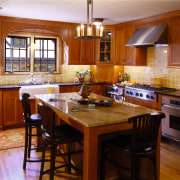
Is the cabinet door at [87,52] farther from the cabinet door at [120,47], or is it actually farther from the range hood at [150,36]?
the range hood at [150,36]

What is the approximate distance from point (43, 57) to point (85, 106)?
360 cm

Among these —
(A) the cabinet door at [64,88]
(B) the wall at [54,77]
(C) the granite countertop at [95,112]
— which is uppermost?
(B) the wall at [54,77]

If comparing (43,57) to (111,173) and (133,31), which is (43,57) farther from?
(111,173)

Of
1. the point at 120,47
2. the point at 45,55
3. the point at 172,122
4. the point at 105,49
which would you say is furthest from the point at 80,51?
the point at 172,122

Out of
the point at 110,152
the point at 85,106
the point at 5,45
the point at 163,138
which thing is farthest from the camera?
the point at 5,45

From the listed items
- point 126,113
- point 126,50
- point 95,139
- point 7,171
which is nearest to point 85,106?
point 126,113

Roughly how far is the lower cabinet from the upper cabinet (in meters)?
2.91

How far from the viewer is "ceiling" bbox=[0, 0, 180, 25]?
434cm

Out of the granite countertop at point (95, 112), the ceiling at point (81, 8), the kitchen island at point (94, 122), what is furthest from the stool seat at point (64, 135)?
the ceiling at point (81, 8)

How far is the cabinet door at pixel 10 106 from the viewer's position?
551 centimetres

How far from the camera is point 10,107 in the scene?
559 cm

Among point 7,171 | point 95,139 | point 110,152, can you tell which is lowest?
point 7,171

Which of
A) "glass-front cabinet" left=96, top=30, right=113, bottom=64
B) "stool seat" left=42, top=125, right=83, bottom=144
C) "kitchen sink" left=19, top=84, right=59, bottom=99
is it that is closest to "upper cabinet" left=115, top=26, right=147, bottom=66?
A: "glass-front cabinet" left=96, top=30, right=113, bottom=64

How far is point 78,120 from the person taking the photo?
106 inches
